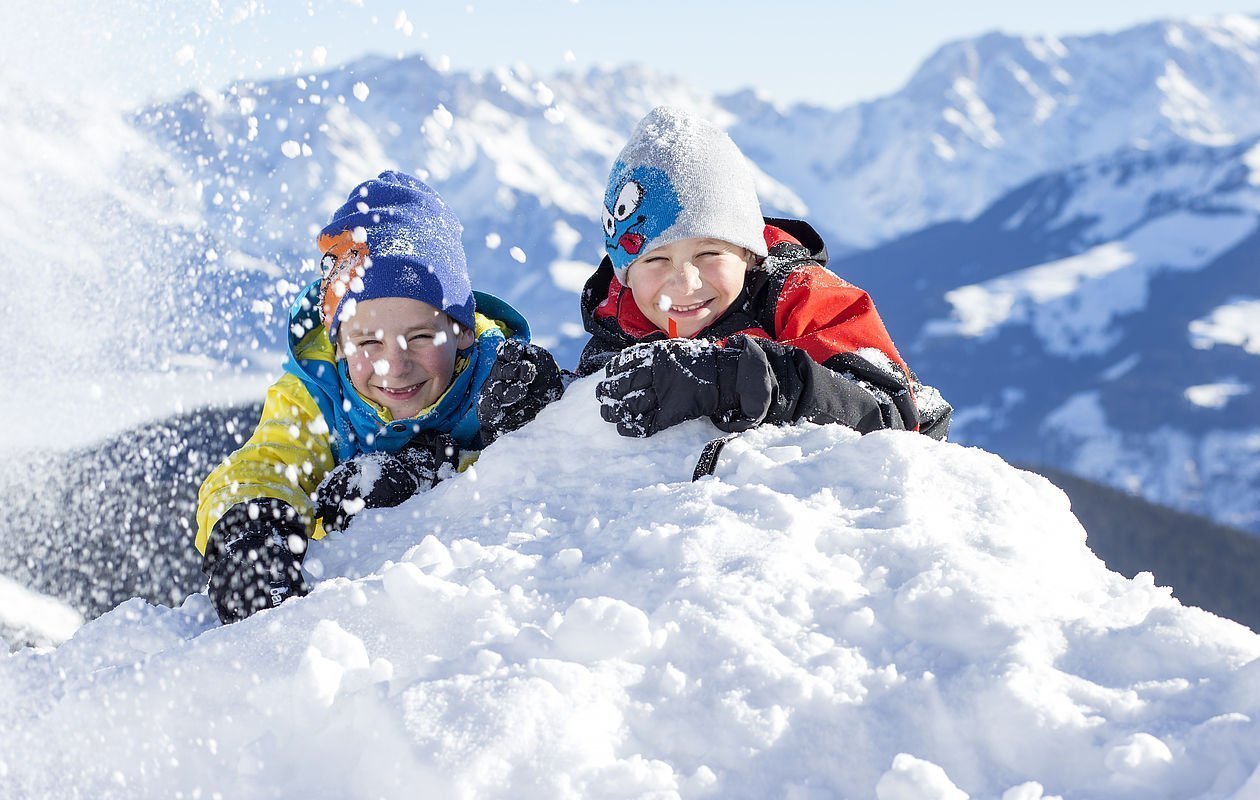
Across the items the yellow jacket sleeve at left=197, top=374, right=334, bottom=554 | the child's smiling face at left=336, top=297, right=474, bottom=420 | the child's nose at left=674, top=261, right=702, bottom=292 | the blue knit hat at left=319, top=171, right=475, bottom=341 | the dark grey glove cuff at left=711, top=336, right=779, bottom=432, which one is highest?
the dark grey glove cuff at left=711, top=336, right=779, bottom=432

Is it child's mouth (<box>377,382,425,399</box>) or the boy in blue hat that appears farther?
child's mouth (<box>377,382,425,399</box>)

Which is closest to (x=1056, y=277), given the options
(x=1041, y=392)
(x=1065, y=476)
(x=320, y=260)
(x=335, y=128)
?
(x=1041, y=392)

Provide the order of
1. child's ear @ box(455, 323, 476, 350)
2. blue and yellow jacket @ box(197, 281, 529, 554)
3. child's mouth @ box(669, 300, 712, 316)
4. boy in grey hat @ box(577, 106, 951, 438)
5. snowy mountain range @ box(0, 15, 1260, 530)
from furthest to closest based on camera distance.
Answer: snowy mountain range @ box(0, 15, 1260, 530) → child's ear @ box(455, 323, 476, 350) → blue and yellow jacket @ box(197, 281, 529, 554) → child's mouth @ box(669, 300, 712, 316) → boy in grey hat @ box(577, 106, 951, 438)

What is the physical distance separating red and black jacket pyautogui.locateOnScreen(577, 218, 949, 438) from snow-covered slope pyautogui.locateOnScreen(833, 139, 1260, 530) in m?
105

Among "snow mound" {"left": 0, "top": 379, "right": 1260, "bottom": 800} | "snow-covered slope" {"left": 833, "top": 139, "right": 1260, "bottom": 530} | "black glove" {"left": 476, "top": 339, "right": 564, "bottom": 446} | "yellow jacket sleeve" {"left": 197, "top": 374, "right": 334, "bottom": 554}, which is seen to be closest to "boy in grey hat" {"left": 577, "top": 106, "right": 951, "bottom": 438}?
"black glove" {"left": 476, "top": 339, "right": 564, "bottom": 446}

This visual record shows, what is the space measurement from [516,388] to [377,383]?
641mm

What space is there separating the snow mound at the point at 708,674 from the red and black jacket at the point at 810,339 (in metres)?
0.38

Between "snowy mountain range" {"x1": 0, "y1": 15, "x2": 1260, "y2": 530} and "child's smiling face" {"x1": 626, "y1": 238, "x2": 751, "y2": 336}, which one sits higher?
"child's smiling face" {"x1": 626, "y1": 238, "x2": 751, "y2": 336}

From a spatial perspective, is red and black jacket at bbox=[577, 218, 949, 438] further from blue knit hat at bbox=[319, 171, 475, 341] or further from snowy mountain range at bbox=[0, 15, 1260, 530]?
snowy mountain range at bbox=[0, 15, 1260, 530]

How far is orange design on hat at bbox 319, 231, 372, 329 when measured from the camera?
3.43 meters

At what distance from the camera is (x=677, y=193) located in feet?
10.8

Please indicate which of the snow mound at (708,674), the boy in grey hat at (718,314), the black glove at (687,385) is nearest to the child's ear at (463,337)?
the boy in grey hat at (718,314)

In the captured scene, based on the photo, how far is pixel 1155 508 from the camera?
1153 inches

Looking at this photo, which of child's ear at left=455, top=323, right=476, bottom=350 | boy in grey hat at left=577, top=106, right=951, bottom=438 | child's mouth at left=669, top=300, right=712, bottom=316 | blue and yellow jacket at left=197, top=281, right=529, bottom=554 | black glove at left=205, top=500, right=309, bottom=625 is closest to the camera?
black glove at left=205, top=500, right=309, bottom=625
